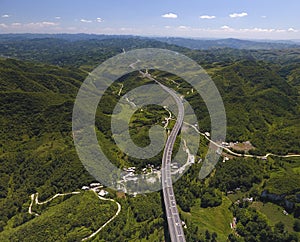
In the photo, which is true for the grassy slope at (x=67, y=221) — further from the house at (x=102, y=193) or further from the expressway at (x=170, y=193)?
the expressway at (x=170, y=193)

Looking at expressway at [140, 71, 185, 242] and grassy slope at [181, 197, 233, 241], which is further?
grassy slope at [181, 197, 233, 241]

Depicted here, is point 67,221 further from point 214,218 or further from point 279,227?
point 279,227

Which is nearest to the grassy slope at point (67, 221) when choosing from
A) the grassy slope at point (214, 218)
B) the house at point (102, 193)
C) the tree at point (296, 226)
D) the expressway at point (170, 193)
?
the house at point (102, 193)

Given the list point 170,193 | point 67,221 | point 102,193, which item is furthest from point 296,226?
point 67,221

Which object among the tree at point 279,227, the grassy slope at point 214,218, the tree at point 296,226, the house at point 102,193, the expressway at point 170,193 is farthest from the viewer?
the house at point 102,193

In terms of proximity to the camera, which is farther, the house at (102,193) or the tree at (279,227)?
the house at (102,193)

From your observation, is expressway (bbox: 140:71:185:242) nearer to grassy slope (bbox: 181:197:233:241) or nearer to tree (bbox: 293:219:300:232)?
grassy slope (bbox: 181:197:233:241)

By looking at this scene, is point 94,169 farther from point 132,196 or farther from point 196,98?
point 196,98

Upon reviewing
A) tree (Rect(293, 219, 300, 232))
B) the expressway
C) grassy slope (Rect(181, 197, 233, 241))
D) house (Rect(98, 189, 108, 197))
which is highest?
the expressway

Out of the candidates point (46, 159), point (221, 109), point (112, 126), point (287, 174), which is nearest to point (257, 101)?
point (221, 109)

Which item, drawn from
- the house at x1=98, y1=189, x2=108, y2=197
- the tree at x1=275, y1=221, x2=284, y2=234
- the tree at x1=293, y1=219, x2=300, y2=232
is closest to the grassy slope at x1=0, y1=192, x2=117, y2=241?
the house at x1=98, y1=189, x2=108, y2=197

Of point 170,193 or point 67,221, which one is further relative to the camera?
point 170,193
